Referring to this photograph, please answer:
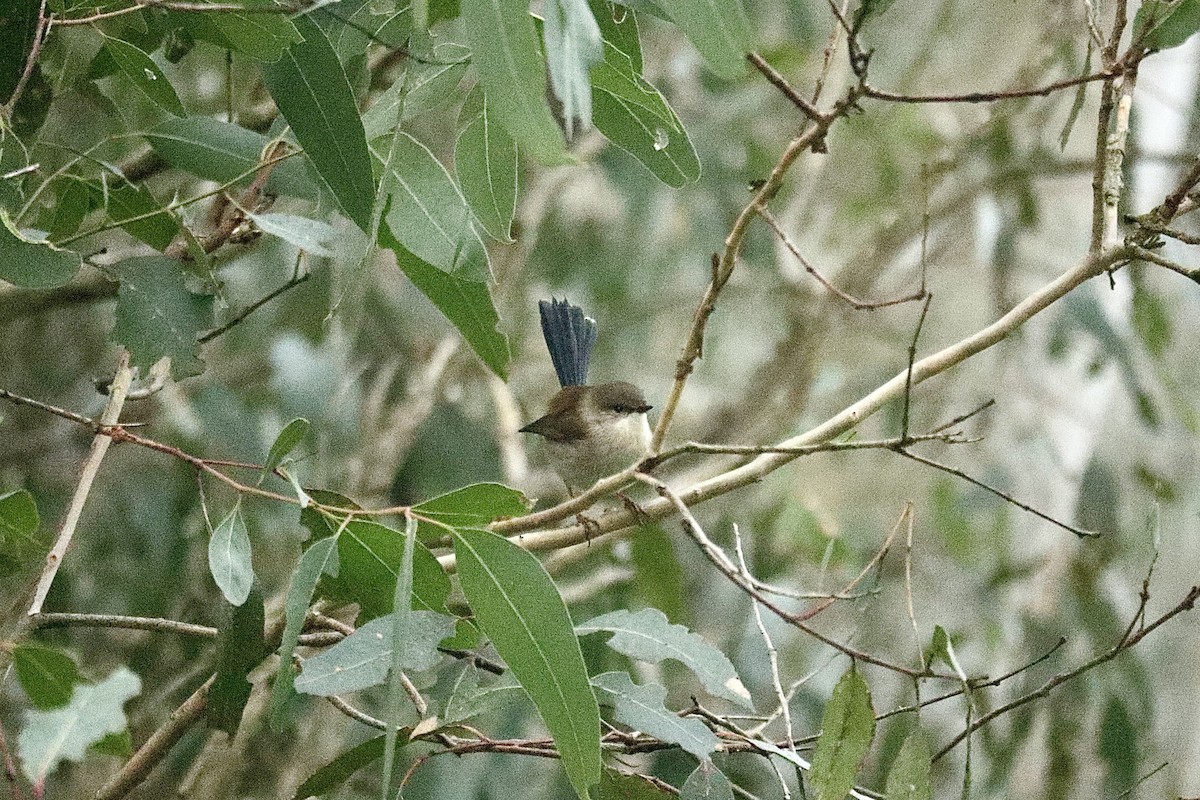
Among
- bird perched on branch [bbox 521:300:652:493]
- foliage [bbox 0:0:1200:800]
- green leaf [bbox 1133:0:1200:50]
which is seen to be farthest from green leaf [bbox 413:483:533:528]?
bird perched on branch [bbox 521:300:652:493]

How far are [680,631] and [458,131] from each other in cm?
60

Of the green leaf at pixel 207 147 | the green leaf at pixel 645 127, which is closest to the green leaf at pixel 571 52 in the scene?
the green leaf at pixel 645 127

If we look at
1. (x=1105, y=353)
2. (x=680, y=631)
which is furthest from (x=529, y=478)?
(x=680, y=631)

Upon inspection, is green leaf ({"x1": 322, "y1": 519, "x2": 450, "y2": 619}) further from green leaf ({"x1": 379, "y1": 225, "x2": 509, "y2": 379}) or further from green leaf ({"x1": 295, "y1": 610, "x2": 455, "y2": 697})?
green leaf ({"x1": 379, "y1": 225, "x2": 509, "y2": 379})

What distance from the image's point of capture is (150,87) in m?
1.38

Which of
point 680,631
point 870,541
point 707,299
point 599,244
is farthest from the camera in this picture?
point 599,244

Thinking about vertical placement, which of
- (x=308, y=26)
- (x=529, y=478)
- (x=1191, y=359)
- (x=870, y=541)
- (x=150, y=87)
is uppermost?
(x=1191, y=359)

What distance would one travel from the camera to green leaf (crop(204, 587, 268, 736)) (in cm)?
135

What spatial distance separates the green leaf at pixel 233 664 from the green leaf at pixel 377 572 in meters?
0.09

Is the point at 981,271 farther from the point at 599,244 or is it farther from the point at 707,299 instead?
the point at 707,299

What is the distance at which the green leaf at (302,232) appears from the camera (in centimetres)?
132

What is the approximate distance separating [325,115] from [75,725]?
2.57 feet

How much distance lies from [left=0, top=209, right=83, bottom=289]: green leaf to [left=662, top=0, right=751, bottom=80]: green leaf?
0.61 meters

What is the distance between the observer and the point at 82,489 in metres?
1.31
